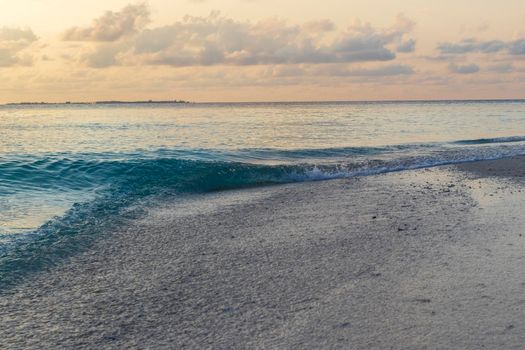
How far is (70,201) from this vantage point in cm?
1178

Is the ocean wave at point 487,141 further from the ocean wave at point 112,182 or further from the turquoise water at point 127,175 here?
the ocean wave at point 112,182

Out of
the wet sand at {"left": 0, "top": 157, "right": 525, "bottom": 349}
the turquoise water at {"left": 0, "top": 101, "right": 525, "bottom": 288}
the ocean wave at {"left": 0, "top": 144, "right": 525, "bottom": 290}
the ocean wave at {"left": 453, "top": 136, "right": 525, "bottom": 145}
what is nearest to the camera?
the wet sand at {"left": 0, "top": 157, "right": 525, "bottom": 349}

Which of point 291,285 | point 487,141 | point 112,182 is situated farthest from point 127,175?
point 487,141

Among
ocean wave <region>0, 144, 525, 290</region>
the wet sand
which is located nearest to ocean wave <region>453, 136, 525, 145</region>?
ocean wave <region>0, 144, 525, 290</region>

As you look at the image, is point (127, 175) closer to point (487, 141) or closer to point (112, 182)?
point (112, 182)

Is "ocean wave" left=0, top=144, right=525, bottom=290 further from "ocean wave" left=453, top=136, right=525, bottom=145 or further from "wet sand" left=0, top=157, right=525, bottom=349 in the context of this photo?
"ocean wave" left=453, top=136, right=525, bottom=145

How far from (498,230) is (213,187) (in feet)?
27.6

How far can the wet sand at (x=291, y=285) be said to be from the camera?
440 cm

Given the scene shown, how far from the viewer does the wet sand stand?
4402 mm

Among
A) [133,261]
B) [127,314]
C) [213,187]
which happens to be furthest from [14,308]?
[213,187]

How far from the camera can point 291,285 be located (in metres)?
5.70

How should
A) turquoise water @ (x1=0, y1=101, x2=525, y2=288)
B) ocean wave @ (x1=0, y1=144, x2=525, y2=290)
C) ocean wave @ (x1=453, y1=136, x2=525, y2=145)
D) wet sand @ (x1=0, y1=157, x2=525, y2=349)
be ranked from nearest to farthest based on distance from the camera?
wet sand @ (x1=0, y1=157, x2=525, y2=349) → ocean wave @ (x1=0, y1=144, x2=525, y2=290) → turquoise water @ (x1=0, y1=101, x2=525, y2=288) → ocean wave @ (x1=453, y1=136, x2=525, y2=145)

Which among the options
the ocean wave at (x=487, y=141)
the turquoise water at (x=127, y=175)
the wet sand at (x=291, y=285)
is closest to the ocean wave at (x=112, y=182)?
the turquoise water at (x=127, y=175)

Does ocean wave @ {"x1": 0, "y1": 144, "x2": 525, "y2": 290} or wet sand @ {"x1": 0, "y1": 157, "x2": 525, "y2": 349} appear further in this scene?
ocean wave @ {"x1": 0, "y1": 144, "x2": 525, "y2": 290}
